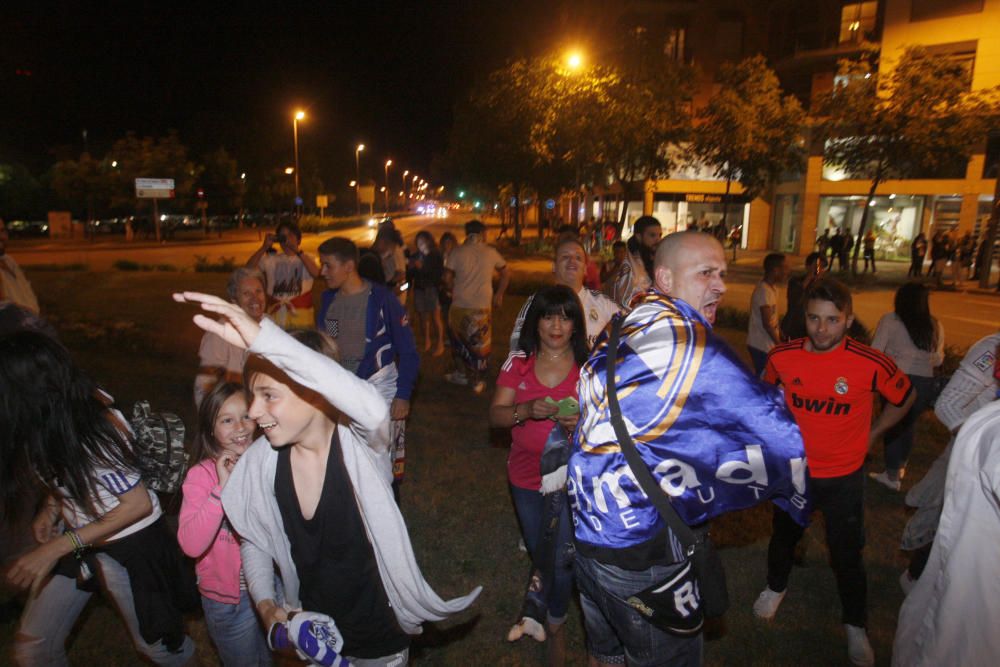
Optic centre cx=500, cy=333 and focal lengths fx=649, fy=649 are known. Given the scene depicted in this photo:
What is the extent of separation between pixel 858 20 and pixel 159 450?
39115mm

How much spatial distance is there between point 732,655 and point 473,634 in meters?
1.50

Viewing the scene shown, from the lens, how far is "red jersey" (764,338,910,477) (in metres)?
3.48

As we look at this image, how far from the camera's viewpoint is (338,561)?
2332 millimetres

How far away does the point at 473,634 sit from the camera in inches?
154

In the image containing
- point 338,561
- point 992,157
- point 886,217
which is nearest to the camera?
point 338,561

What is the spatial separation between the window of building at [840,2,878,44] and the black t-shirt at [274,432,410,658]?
1507 inches

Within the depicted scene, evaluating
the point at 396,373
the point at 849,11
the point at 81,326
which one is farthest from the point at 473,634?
the point at 849,11

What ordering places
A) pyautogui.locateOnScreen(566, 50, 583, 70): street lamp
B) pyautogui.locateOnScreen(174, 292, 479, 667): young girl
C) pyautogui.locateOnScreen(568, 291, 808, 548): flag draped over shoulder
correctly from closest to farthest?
pyautogui.locateOnScreen(568, 291, 808, 548): flag draped over shoulder, pyautogui.locateOnScreen(174, 292, 479, 667): young girl, pyautogui.locateOnScreen(566, 50, 583, 70): street lamp

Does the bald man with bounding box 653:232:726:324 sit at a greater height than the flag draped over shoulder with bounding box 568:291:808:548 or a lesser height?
greater

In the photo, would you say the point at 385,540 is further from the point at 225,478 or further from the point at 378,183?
the point at 378,183

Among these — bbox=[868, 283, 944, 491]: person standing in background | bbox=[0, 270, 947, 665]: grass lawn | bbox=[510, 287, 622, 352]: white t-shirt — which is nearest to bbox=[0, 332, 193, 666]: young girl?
bbox=[0, 270, 947, 665]: grass lawn

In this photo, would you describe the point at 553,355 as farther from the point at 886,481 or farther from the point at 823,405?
the point at 886,481

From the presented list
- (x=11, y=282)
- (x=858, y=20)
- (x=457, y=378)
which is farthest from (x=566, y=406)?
(x=858, y=20)

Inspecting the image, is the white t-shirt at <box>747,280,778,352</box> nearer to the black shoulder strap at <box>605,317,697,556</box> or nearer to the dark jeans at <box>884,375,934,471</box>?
the dark jeans at <box>884,375,934,471</box>
